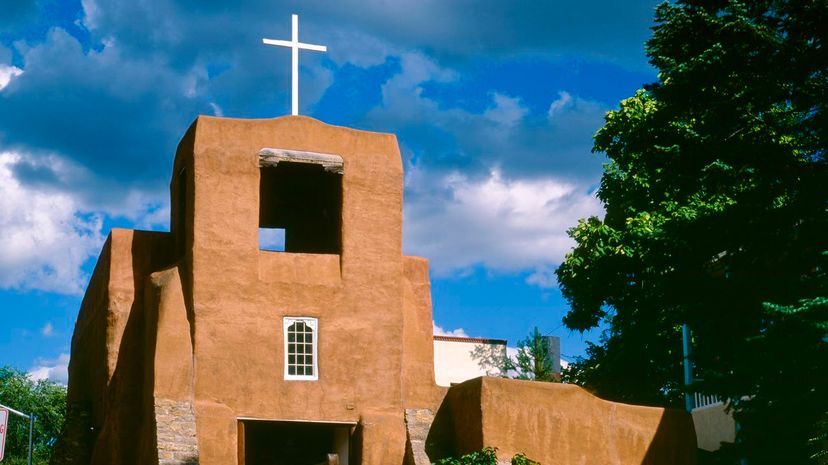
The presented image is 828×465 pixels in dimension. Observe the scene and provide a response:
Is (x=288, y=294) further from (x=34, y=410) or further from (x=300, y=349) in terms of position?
(x=34, y=410)

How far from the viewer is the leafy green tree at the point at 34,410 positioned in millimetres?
51781

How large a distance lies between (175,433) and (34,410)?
32645 millimetres

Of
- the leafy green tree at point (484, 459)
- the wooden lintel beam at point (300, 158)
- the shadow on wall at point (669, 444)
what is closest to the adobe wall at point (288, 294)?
the wooden lintel beam at point (300, 158)

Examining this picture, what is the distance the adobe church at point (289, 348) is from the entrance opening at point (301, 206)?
1.65m

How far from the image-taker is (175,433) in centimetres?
2319

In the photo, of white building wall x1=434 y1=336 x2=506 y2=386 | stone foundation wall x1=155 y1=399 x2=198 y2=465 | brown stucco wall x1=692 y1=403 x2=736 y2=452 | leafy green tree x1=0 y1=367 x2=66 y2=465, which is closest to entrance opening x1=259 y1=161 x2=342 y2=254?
stone foundation wall x1=155 y1=399 x2=198 y2=465

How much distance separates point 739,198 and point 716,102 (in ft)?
6.65

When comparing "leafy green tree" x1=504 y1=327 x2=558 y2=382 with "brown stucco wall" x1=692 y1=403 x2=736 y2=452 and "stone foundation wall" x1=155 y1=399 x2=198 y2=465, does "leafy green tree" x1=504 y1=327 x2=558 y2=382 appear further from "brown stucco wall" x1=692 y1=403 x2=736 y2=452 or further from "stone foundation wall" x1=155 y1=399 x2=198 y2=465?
"stone foundation wall" x1=155 y1=399 x2=198 y2=465

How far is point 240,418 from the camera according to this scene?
24.4m

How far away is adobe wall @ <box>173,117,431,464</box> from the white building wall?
22185 mm

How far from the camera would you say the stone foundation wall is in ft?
74.7

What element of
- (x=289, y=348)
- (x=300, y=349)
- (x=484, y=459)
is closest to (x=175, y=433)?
(x=289, y=348)

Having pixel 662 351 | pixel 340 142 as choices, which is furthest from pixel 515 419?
pixel 662 351

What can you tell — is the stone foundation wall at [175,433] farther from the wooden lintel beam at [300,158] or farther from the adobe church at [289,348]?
the wooden lintel beam at [300,158]
